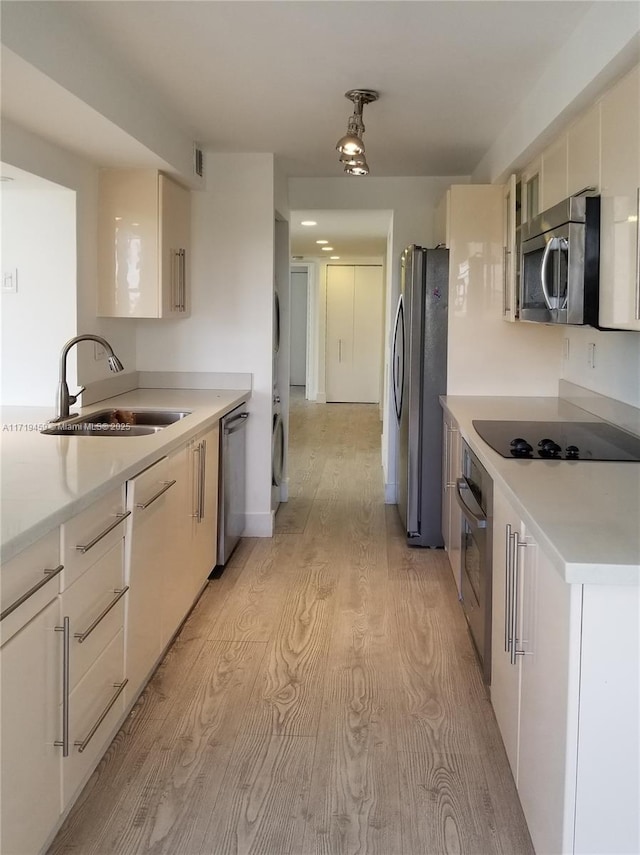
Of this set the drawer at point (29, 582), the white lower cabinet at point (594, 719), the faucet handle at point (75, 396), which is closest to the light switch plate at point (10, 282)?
the faucet handle at point (75, 396)

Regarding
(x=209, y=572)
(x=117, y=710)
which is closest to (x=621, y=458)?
(x=117, y=710)

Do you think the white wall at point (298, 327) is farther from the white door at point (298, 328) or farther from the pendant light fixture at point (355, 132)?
the pendant light fixture at point (355, 132)

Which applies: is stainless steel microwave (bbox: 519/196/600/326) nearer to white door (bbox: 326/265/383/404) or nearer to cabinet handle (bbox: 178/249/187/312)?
cabinet handle (bbox: 178/249/187/312)

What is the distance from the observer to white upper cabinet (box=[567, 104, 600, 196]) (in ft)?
8.30

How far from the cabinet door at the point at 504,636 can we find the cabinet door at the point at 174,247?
2307mm

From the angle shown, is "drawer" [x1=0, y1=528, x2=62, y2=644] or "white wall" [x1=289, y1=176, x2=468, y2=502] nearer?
"drawer" [x1=0, y1=528, x2=62, y2=644]

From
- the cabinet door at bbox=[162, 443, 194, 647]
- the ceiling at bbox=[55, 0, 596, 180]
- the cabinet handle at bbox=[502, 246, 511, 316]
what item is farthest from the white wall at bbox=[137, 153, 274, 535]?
the cabinet door at bbox=[162, 443, 194, 647]

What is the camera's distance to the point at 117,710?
7.82ft

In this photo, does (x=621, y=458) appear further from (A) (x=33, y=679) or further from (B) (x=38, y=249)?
(B) (x=38, y=249)

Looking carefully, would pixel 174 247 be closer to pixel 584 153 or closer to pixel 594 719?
pixel 584 153

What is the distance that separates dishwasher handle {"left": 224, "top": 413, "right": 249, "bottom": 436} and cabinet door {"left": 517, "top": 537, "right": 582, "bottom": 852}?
7.33 feet

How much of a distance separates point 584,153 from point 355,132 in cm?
102

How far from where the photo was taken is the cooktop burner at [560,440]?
257cm

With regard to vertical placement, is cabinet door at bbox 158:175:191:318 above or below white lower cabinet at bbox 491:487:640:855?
above
